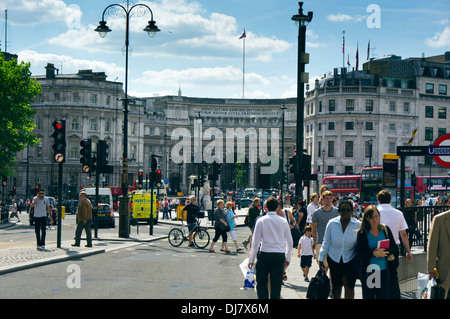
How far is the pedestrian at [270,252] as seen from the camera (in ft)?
28.8

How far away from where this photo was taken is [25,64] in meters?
43.7

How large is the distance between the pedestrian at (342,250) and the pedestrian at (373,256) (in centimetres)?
26

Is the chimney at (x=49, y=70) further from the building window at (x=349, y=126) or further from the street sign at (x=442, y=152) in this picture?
the street sign at (x=442, y=152)

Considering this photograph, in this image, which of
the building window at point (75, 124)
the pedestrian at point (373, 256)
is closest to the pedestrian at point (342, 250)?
the pedestrian at point (373, 256)

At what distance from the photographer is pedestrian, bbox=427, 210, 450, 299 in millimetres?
7781

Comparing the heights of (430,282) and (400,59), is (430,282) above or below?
below

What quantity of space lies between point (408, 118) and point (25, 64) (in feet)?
187

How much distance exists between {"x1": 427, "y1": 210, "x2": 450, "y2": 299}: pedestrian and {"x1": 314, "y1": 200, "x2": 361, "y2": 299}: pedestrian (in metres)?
1.16

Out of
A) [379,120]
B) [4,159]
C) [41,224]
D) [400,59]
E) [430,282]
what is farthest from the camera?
[400,59]

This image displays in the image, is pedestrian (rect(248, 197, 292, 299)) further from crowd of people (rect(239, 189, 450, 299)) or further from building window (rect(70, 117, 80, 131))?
building window (rect(70, 117, 80, 131))
